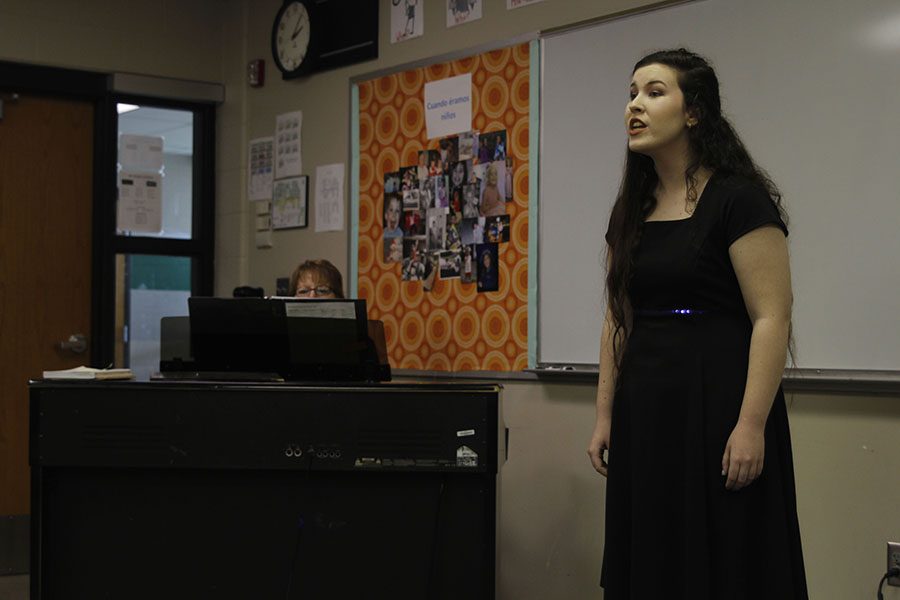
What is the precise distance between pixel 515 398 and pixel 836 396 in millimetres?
1192

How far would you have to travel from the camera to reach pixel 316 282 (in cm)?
360

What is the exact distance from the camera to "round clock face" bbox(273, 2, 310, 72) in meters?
4.71

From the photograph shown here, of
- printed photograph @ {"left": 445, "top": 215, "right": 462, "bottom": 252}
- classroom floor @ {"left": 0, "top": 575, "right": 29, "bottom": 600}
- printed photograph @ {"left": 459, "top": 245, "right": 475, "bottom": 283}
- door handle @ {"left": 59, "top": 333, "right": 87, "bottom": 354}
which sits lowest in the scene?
classroom floor @ {"left": 0, "top": 575, "right": 29, "bottom": 600}

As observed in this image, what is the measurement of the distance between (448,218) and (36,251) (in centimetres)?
194

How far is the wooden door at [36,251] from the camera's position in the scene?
15.3ft

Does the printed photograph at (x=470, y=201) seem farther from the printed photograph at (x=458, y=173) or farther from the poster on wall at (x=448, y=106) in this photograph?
the poster on wall at (x=448, y=106)

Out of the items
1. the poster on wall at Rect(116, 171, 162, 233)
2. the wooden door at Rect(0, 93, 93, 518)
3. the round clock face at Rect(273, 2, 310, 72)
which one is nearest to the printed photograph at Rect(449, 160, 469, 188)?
the round clock face at Rect(273, 2, 310, 72)

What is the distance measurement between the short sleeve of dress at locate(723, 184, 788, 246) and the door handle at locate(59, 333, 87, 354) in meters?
3.53

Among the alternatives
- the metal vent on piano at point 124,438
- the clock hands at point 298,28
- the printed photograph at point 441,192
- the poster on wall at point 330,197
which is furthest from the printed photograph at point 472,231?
the metal vent on piano at point 124,438

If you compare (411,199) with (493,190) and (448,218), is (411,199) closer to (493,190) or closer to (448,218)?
(448,218)

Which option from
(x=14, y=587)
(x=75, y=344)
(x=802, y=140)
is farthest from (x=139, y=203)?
(x=802, y=140)

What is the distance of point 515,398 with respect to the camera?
3.76 meters

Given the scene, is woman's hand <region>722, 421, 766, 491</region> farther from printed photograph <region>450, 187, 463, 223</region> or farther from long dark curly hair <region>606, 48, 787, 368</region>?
printed photograph <region>450, 187, 463, 223</region>

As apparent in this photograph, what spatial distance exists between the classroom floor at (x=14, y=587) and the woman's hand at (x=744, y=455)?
3113 millimetres
